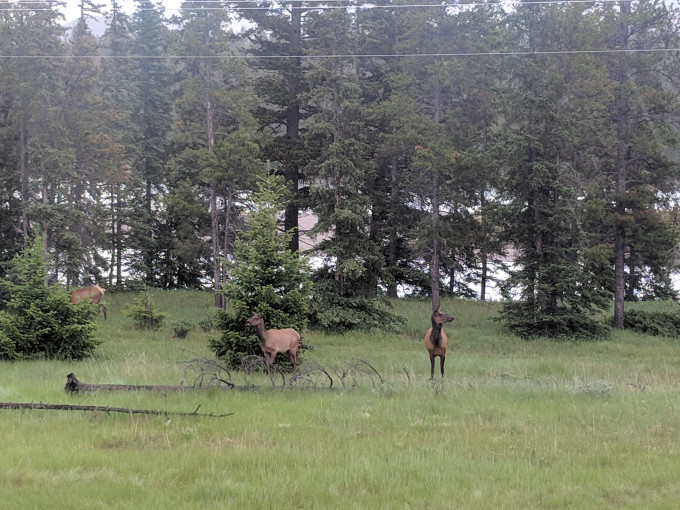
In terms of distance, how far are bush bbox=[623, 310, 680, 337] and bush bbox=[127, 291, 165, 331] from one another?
63.2 ft

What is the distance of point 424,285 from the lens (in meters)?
35.3

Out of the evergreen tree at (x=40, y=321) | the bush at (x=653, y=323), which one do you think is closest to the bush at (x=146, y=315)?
the evergreen tree at (x=40, y=321)

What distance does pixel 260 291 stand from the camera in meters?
13.8

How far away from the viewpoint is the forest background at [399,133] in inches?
967

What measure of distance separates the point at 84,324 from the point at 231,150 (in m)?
12.6

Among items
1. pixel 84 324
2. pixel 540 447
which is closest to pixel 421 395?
pixel 540 447

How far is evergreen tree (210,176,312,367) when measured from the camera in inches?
544

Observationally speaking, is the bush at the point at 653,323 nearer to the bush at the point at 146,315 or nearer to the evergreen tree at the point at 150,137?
the bush at the point at 146,315

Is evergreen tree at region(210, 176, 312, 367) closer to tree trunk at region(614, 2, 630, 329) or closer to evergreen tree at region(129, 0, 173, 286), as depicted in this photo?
tree trunk at region(614, 2, 630, 329)

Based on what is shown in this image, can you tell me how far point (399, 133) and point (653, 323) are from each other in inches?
528

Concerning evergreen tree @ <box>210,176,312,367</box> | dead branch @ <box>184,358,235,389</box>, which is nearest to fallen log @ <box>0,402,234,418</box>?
dead branch @ <box>184,358,235,389</box>

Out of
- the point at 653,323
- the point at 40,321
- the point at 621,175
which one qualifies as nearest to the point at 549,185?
the point at 621,175

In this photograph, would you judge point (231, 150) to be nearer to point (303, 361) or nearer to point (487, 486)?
point (303, 361)

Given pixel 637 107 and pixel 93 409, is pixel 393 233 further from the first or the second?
pixel 93 409
